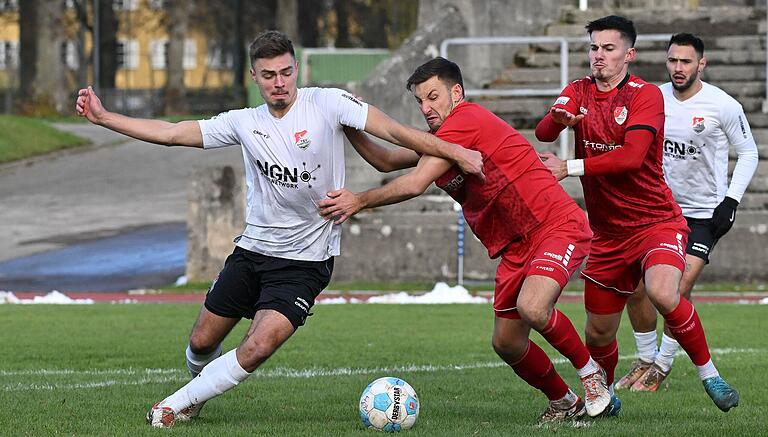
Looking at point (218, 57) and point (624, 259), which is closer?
point (624, 259)

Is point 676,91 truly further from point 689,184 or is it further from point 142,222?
point 142,222

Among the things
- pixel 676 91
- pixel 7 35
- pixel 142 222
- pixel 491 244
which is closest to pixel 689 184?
pixel 676 91

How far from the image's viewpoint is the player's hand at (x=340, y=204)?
8.17 m

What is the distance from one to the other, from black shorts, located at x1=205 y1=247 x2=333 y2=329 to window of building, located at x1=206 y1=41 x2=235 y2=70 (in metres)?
80.5

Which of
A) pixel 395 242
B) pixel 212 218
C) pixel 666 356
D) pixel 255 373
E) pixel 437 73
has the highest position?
pixel 437 73

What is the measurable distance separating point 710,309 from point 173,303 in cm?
615

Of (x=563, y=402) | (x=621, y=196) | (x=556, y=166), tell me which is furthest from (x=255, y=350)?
(x=621, y=196)

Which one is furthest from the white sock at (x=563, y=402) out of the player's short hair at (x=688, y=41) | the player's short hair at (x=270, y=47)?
the player's short hair at (x=688, y=41)

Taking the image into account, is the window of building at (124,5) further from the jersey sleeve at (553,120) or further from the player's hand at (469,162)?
the player's hand at (469,162)

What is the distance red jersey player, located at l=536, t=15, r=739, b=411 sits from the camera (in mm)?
8633

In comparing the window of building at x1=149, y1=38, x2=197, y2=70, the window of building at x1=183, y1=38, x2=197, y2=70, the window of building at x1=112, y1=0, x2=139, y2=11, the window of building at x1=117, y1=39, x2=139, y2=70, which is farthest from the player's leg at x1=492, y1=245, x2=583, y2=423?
the window of building at x1=183, y1=38, x2=197, y2=70

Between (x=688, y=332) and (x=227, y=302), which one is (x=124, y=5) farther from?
(x=688, y=332)

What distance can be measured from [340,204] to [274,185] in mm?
455

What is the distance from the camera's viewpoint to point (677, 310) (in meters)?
8.73
